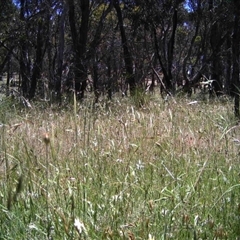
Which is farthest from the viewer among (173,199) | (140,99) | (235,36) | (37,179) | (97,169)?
(140,99)

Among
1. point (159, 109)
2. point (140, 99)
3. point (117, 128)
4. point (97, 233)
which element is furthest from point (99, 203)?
point (140, 99)

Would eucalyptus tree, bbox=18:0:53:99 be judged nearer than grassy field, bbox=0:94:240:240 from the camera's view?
No

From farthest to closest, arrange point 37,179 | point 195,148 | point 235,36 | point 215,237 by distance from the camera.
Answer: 1. point 235,36
2. point 195,148
3. point 37,179
4. point 215,237

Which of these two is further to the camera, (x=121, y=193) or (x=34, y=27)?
(x=34, y=27)

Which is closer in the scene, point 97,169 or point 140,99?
point 97,169

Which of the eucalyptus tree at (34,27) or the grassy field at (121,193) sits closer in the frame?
the grassy field at (121,193)

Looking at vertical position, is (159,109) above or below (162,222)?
above

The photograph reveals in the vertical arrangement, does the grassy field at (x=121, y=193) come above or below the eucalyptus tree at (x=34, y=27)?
below

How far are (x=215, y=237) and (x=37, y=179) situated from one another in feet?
3.14

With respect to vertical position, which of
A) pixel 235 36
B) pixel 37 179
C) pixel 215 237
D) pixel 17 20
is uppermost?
pixel 17 20

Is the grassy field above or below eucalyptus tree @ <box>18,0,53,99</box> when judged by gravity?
below

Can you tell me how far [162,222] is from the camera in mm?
1742

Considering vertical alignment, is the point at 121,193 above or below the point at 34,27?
below

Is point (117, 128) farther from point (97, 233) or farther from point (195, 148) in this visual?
point (97, 233)
